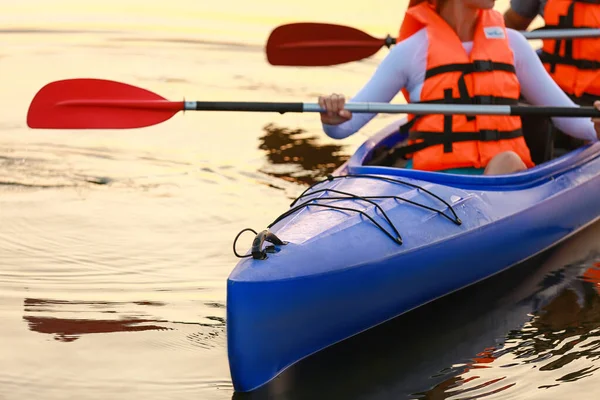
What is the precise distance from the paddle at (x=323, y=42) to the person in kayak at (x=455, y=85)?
910 mm

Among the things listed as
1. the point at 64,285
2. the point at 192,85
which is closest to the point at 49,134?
the point at 192,85

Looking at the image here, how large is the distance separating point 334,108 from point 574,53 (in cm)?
181

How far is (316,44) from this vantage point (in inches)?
223

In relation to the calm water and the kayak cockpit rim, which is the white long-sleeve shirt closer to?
the kayak cockpit rim

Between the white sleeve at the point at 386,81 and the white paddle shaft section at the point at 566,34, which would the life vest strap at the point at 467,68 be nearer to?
the white sleeve at the point at 386,81

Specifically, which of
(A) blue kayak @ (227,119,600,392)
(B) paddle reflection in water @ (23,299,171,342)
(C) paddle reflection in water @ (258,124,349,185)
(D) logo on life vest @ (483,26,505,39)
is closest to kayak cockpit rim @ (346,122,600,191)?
(A) blue kayak @ (227,119,600,392)

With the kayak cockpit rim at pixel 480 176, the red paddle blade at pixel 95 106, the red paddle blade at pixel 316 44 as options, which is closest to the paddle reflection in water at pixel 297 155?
the red paddle blade at pixel 316 44

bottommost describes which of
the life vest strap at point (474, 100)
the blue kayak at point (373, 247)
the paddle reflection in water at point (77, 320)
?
the paddle reflection in water at point (77, 320)

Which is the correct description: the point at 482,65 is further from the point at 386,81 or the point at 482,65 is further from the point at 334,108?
the point at 334,108

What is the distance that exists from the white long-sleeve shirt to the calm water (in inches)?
24.0

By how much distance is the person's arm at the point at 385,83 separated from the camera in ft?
15.0

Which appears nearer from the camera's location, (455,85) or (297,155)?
(455,85)

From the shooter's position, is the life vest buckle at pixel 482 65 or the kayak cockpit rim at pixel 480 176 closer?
the kayak cockpit rim at pixel 480 176

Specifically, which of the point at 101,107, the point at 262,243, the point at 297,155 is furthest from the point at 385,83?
the point at 297,155
